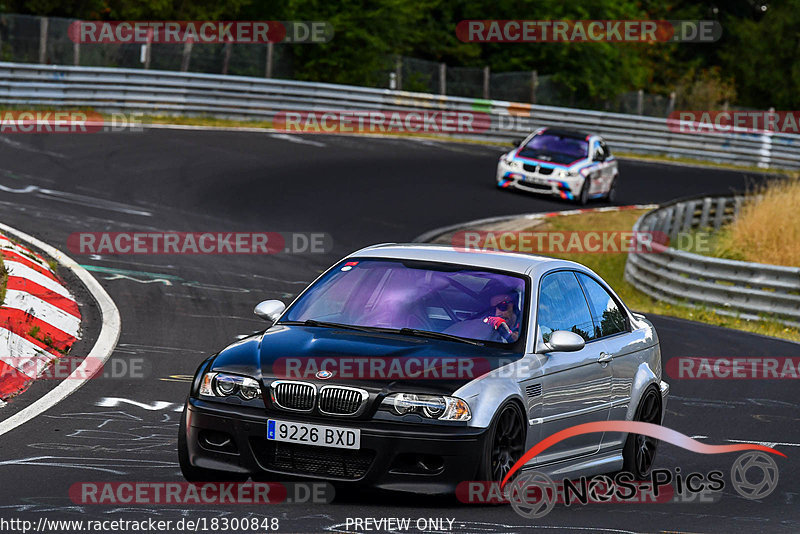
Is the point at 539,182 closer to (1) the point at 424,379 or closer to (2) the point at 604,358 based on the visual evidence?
(2) the point at 604,358

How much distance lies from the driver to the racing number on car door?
0.55ft

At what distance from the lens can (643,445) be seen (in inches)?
354

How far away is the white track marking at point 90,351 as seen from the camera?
9016mm

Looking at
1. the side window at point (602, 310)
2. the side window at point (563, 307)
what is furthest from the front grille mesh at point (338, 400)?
the side window at point (602, 310)

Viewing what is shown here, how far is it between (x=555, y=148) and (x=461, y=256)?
21.5 metres

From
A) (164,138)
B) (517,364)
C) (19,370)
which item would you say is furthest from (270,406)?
(164,138)

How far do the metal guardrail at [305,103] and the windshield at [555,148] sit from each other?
302 inches

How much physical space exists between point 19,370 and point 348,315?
10.8 ft

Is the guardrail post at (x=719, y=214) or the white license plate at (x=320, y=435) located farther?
the guardrail post at (x=719, y=214)

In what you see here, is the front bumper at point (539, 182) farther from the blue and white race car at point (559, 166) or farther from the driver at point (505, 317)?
the driver at point (505, 317)

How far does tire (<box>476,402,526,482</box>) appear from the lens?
22.7 ft

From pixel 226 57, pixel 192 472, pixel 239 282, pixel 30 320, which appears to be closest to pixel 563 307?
pixel 192 472

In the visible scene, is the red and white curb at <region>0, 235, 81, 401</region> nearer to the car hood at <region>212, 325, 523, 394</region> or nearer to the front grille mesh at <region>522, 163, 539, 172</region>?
the car hood at <region>212, 325, 523, 394</region>

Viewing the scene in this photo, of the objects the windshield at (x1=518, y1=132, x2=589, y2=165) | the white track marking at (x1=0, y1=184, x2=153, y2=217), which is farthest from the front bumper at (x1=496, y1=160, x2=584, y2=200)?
the white track marking at (x1=0, y1=184, x2=153, y2=217)
